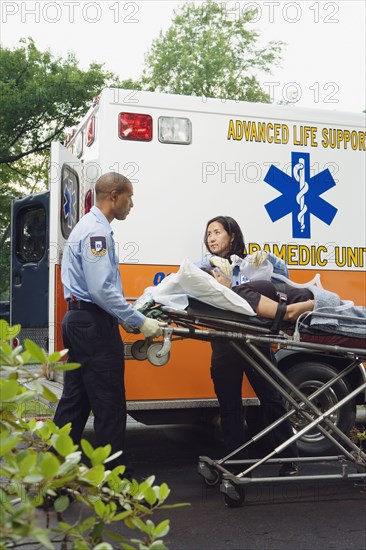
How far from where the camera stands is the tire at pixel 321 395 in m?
5.50

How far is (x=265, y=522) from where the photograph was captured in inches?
157

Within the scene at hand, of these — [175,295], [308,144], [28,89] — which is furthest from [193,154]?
[28,89]

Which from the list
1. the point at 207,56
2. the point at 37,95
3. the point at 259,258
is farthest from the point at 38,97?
the point at 259,258

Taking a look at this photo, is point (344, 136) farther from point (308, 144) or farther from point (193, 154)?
point (193, 154)

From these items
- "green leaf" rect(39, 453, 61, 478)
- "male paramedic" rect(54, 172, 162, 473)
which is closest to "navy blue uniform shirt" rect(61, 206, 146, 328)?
"male paramedic" rect(54, 172, 162, 473)

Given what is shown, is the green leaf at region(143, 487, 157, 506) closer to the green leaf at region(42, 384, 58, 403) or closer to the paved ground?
the green leaf at region(42, 384, 58, 403)

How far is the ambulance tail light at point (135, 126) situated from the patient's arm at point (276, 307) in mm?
1703

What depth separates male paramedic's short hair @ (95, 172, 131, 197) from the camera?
164 inches

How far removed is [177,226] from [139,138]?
69 centimetres

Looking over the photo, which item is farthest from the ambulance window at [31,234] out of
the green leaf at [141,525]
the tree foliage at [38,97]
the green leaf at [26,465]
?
the tree foliage at [38,97]

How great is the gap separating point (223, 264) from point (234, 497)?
4.63 feet

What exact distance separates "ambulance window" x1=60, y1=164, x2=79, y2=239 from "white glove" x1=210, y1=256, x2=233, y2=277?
52.5 inches

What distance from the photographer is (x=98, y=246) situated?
3980 mm

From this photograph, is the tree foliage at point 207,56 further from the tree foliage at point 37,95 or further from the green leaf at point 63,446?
the green leaf at point 63,446
